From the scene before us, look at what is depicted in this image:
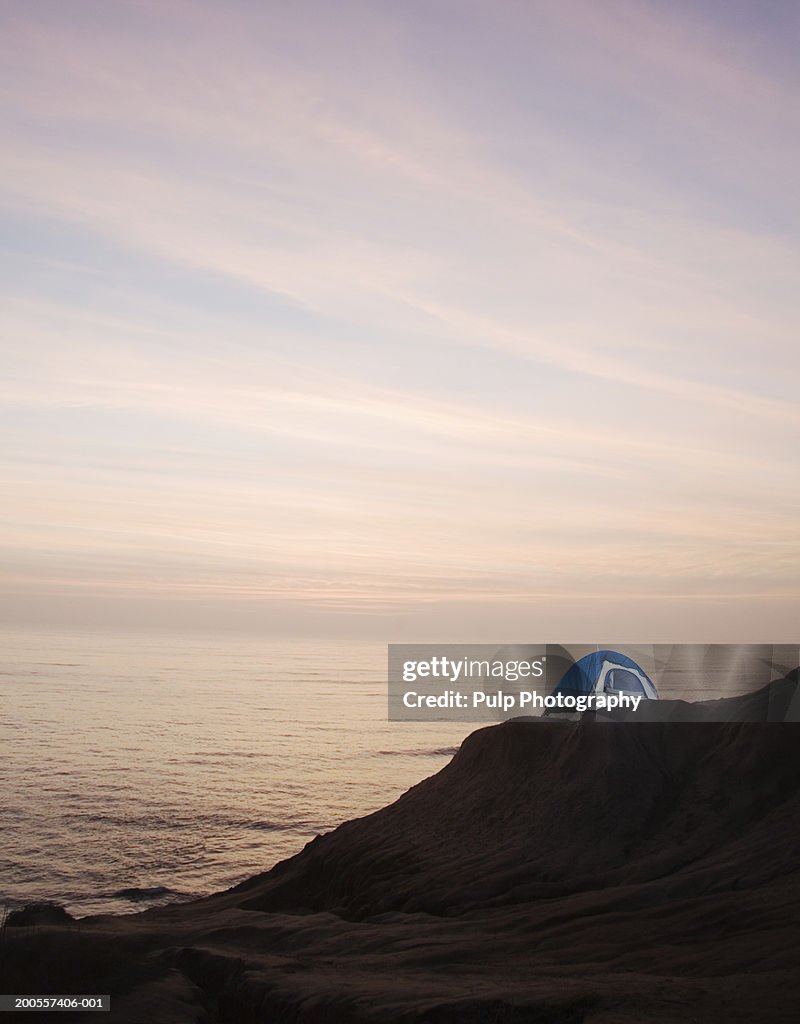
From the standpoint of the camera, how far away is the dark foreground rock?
34.7 feet

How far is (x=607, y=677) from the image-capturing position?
105 feet

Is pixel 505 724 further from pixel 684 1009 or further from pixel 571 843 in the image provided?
pixel 684 1009

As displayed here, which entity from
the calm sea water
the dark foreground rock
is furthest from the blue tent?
the calm sea water

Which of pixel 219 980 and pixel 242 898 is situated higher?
pixel 219 980

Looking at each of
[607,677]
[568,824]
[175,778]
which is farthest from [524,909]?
[175,778]

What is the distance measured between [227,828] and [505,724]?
1551cm

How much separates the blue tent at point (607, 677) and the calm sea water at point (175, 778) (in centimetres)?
1170

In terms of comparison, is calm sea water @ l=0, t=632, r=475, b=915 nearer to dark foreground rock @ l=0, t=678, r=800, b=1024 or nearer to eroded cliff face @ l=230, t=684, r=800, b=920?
dark foreground rock @ l=0, t=678, r=800, b=1024

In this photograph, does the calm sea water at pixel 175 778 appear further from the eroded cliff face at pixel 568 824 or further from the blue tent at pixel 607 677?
the blue tent at pixel 607 677

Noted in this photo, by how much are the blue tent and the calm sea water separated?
11.7 meters

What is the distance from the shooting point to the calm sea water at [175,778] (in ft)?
91.8

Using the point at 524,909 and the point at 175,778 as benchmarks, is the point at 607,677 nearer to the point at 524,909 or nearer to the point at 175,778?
the point at 524,909

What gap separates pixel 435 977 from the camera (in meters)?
11.8

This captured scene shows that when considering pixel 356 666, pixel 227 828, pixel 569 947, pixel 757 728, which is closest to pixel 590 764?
pixel 757 728
